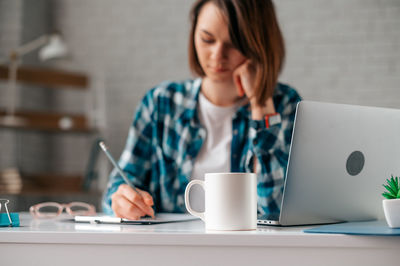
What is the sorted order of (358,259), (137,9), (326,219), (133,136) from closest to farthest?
(358,259) < (326,219) < (133,136) < (137,9)

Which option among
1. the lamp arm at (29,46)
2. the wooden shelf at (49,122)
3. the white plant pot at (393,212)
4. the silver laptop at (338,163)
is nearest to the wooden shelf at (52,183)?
the wooden shelf at (49,122)

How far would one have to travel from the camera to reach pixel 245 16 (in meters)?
1.29

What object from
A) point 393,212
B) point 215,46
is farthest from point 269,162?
point 393,212

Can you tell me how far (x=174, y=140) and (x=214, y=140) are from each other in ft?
0.41

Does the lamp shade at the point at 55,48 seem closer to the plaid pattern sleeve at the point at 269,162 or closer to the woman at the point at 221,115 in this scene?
the woman at the point at 221,115

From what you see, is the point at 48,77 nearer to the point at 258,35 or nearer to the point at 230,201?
the point at 258,35

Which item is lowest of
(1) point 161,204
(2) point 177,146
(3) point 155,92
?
(1) point 161,204

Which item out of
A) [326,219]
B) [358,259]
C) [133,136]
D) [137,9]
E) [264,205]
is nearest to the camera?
[358,259]

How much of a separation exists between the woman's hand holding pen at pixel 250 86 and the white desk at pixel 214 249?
2.45 feet

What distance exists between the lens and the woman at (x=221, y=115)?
1271 millimetres

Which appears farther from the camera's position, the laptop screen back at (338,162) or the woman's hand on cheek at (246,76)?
the woman's hand on cheek at (246,76)

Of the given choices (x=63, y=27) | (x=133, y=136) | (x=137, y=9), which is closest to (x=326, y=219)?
(x=133, y=136)

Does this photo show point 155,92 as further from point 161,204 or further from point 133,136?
point 161,204

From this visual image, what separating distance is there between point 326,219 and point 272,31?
721mm
